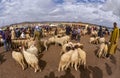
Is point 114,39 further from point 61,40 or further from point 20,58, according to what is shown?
point 61,40

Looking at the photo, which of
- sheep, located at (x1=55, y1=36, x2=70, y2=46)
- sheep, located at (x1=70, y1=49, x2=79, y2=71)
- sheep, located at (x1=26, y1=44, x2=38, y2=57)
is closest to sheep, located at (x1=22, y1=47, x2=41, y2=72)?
sheep, located at (x1=26, y1=44, x2=38, y2=57)

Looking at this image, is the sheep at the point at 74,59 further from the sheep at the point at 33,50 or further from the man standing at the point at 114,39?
the sheep at the point at 33,50

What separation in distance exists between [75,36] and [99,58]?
10.8 metres

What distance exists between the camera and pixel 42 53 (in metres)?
18.3

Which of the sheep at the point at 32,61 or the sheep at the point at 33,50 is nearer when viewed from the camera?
the sheep at the point at 32,61

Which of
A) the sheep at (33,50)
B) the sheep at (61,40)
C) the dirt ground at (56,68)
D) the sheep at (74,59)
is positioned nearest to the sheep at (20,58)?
the dirt ground at (56,68)

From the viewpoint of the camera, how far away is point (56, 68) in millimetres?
15297

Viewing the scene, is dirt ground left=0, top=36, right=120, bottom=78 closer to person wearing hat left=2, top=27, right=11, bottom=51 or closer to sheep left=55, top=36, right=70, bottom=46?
person wearing hat left=2, top=27, right=11, bottom=51

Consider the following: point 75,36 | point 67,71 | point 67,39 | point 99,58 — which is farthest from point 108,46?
point 75,36

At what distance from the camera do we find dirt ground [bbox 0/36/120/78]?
14.6 m

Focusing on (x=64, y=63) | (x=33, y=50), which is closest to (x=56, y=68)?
(x=64, y=63)

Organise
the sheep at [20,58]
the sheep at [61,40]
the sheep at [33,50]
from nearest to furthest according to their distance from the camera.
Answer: the sheep at [20,58] → the sheep at [33,50] → the sheep at [61,40]

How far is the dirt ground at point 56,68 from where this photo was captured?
1459 cm

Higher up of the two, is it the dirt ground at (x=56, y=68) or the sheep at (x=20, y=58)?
the sheep at (x=20, y=58)
